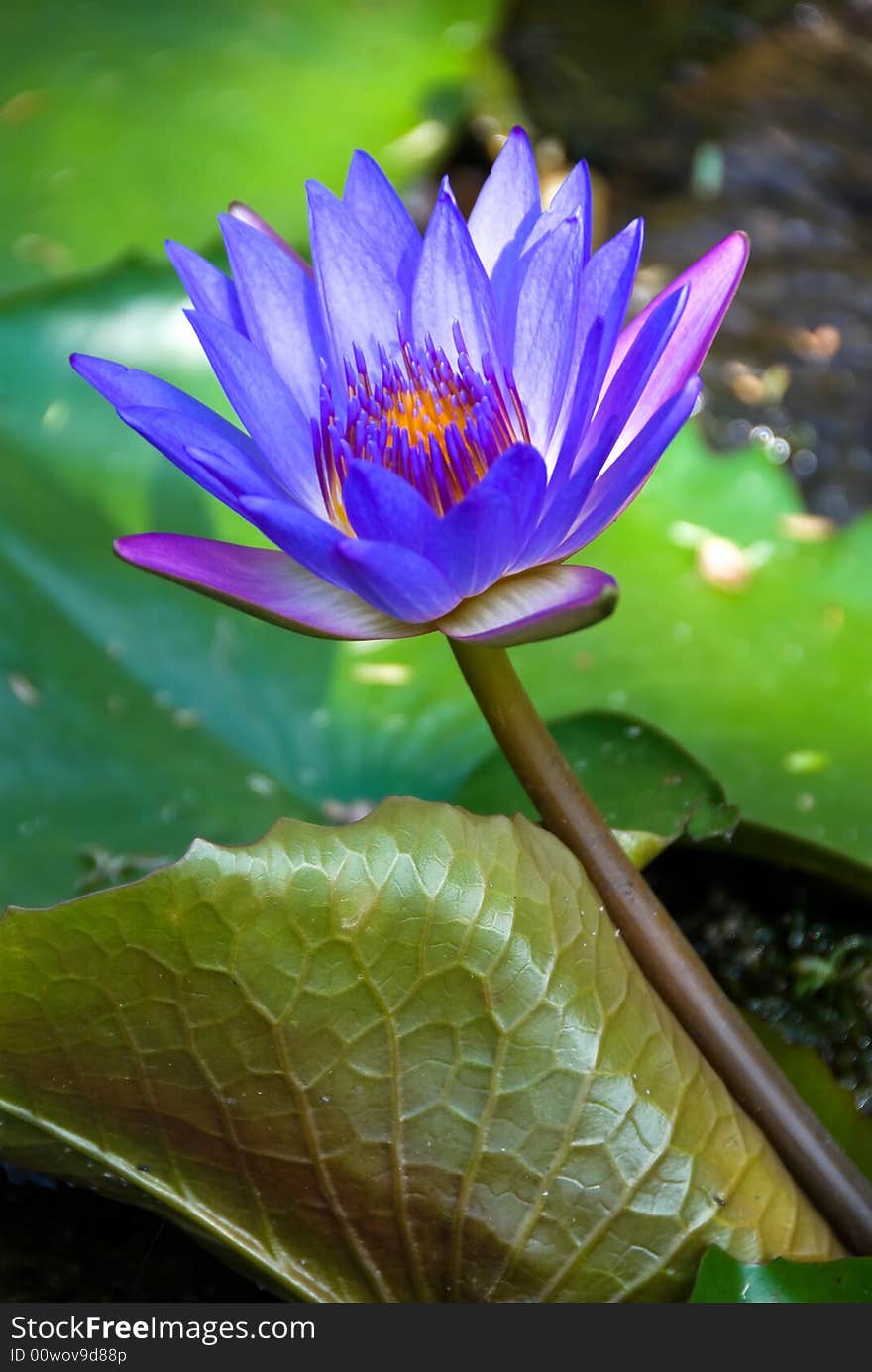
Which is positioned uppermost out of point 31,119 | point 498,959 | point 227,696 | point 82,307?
point 31,119

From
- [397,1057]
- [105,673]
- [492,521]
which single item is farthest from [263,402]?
[105,673]

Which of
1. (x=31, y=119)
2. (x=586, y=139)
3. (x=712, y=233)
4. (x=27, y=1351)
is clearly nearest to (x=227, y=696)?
(x=27, y=1351)

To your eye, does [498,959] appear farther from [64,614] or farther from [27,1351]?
[64,614]

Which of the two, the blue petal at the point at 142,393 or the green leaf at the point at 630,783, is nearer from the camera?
the blue petal at the point at 142,393

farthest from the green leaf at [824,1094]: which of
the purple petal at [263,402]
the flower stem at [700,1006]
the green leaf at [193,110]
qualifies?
the green leaf at [193,110]

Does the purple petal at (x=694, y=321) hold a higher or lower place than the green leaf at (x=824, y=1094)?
higher

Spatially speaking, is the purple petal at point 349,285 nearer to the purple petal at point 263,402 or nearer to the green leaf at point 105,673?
the purple petal at point 263,402

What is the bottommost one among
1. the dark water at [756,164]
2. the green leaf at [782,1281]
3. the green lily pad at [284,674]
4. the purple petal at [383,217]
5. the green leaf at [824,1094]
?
the green leaf at [824,1094]
